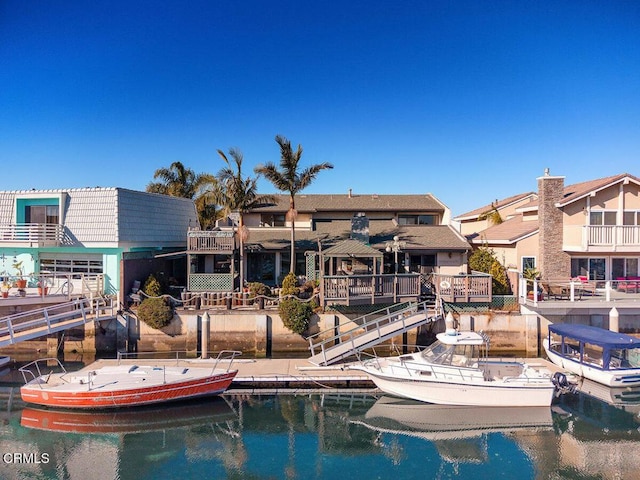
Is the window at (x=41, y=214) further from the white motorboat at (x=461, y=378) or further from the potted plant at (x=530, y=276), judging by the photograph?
the potted plant at (x=530, y=276)


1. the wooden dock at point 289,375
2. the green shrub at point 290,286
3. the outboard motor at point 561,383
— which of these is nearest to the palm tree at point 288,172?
the green shrub at point 290,286

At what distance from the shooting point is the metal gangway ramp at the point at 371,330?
19766 mm

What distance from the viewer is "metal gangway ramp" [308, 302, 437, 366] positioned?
19766 mm

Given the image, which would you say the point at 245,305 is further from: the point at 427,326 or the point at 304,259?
the point at 427,326

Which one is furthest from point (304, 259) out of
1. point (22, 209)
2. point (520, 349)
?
point (22, 209)

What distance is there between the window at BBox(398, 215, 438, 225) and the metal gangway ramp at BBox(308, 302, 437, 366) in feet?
38.2

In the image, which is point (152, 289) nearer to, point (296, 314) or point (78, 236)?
point (78, 236)

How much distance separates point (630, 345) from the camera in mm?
17812

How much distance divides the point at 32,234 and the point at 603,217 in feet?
108

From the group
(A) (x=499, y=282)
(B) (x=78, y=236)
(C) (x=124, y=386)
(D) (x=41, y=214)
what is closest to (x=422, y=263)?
(A) (x=499, y=282)

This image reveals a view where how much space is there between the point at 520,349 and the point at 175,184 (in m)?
33.9

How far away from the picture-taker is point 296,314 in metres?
22.1

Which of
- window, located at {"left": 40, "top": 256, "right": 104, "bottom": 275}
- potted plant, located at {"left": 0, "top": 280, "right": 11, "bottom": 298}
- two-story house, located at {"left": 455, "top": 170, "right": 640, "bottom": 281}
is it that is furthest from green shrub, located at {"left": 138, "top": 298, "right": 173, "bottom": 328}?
two-story house, located at {"left": 455, "top": 170, "right": 640, "bottom": 281}

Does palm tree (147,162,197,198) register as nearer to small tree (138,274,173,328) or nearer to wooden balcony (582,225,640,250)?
small tree (138,274,173,328)
